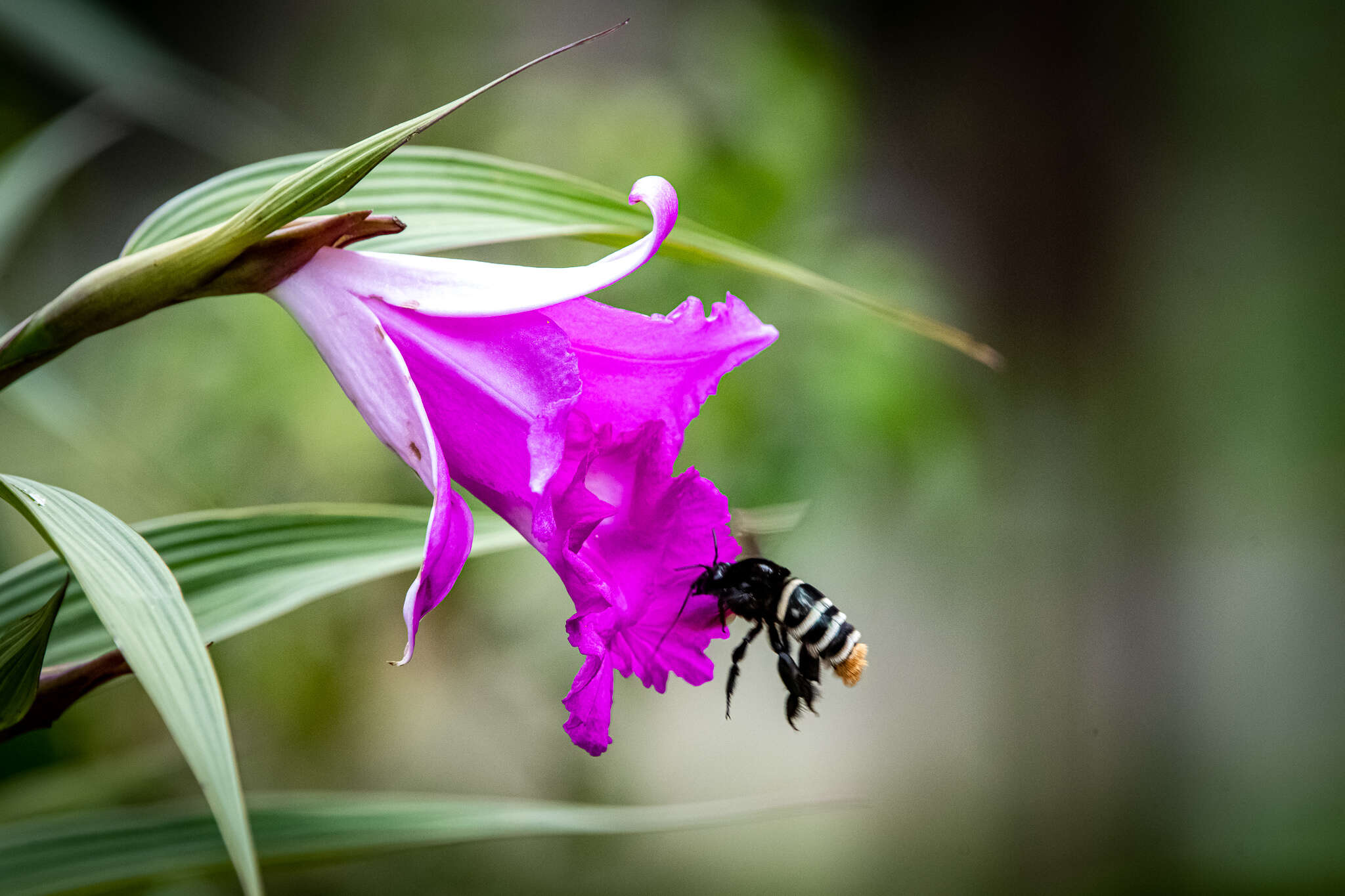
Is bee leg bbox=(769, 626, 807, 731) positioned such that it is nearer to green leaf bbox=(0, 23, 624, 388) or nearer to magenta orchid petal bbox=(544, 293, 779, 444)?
magenta orchid petal bbox=(544, 293, 779, 444)

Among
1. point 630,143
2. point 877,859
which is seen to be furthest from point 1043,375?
point 630,143

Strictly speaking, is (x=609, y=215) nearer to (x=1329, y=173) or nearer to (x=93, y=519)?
(x=93, y=519)

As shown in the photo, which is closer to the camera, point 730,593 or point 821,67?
point 730,593

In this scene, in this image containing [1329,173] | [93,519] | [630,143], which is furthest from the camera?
[1329,173]

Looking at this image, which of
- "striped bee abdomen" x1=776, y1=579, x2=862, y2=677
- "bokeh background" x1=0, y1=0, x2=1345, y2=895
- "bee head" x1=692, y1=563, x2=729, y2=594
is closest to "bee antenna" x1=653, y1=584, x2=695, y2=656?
"bee head" x1=692, y1=563, x2=729, y2=594

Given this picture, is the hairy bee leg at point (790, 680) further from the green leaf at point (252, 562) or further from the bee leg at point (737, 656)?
the green leaf at point (252, 562)

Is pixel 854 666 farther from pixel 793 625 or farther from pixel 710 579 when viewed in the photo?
pixel 710 579

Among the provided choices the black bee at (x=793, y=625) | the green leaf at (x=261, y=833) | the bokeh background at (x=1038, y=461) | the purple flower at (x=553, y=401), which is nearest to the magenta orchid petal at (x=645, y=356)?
the purple flower at (x=553, y=401)
